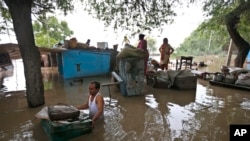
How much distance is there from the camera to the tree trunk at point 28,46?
558cm

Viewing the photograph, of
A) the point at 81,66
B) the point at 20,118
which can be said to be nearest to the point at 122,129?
the point at 20,118

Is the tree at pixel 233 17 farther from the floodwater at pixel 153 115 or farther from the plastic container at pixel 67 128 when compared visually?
the plastic container at pixel 67 128

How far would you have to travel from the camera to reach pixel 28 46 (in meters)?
5.77

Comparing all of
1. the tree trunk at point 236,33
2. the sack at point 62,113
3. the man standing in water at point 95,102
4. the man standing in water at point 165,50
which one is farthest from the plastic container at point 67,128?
the tree trunk at point 236,33

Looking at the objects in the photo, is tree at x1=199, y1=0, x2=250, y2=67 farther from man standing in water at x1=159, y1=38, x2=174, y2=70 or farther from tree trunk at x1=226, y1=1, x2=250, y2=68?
man standing in water at x1=159, y1=38, x2=174, y2=70

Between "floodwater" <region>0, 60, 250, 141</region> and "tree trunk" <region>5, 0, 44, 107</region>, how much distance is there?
0.43 meters

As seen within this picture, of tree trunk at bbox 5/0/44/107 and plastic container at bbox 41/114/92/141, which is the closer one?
plastic container at bbox 41/114/92/141

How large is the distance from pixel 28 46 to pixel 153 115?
3.63m

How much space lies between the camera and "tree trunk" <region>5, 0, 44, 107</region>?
5.58 m

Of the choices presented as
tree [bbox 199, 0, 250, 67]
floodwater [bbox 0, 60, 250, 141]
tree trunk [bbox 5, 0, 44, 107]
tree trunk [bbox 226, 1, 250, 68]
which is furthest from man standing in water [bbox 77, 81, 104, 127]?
tree trunk [bbox 226, 1, 250, 68]

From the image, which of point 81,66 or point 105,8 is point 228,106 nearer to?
point 105,8

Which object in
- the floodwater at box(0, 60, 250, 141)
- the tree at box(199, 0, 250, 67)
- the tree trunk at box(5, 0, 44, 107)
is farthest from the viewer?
the tree at box(199, 0, 250, 67)

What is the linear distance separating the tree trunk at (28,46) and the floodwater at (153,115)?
17.0 inches

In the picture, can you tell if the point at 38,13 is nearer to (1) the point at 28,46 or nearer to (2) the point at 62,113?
(1) the point at 28,46
